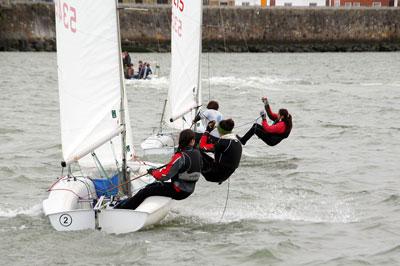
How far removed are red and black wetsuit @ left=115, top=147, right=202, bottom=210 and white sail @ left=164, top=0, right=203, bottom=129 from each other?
517 cm

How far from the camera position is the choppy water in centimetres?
818

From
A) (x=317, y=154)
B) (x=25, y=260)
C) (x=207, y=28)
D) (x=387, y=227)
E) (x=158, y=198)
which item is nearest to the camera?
(x=25, y=260)

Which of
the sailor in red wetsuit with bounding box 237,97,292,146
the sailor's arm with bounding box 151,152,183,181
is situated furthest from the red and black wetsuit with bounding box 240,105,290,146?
the sailor's arm with bounding box 151,152,183,181

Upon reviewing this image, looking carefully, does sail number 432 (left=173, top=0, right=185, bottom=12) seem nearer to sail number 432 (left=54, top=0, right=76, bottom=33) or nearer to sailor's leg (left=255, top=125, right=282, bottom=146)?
sailor's leg (left=255, top=125, right=282, bottom=146)

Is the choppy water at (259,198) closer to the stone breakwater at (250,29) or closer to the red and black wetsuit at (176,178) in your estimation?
the red and black wetsuit at (176,178)

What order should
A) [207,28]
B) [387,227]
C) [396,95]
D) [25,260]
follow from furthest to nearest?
[207,28] < [396,95] < [387,227] < [25,260]

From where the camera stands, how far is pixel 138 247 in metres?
8.14

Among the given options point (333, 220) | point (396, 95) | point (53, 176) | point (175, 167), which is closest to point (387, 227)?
point (333, 220)

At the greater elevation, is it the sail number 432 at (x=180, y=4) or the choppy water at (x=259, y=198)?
the sail number 432 at (x=180, y=4)

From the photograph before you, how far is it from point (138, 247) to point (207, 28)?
148 feet

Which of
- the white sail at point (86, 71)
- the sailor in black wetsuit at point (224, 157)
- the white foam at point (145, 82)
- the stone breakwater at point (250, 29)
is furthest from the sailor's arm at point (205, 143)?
the stone breakwater at point (250, 29)

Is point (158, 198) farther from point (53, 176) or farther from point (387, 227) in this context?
point (53, 176)

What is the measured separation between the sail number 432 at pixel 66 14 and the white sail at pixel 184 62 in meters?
5.12

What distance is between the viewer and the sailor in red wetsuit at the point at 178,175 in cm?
827
